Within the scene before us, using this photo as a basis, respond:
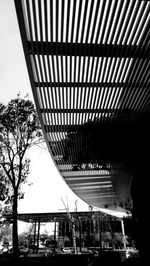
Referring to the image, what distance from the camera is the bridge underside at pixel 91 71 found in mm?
3902

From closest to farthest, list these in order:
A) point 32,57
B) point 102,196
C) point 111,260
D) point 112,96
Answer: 1. point 32,57
2. point 112,96
3. point 111,260
4. point 102,196

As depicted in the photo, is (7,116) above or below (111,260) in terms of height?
above

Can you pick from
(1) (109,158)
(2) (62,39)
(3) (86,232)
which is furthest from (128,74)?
(3) (86,232)

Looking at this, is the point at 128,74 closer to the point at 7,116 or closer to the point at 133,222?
the point at 133,222

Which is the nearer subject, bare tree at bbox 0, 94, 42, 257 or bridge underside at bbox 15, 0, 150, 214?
bridge underside at bbox 15, 0, 150, 214

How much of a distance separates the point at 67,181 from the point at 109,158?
6.30 m

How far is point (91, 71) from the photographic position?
5402mm

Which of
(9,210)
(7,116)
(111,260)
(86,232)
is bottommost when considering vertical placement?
(86,232)

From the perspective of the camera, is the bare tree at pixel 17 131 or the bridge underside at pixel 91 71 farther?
the bare tree at pixel 17 131

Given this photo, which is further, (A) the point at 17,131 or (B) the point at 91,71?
(A) the point at 17,131

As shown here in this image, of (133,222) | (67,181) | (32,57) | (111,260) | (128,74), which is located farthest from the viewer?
(67,181)

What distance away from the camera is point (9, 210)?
17.3 meters

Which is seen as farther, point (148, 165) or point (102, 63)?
point (148, 165)

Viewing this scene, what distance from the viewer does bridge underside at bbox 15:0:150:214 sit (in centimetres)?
390
